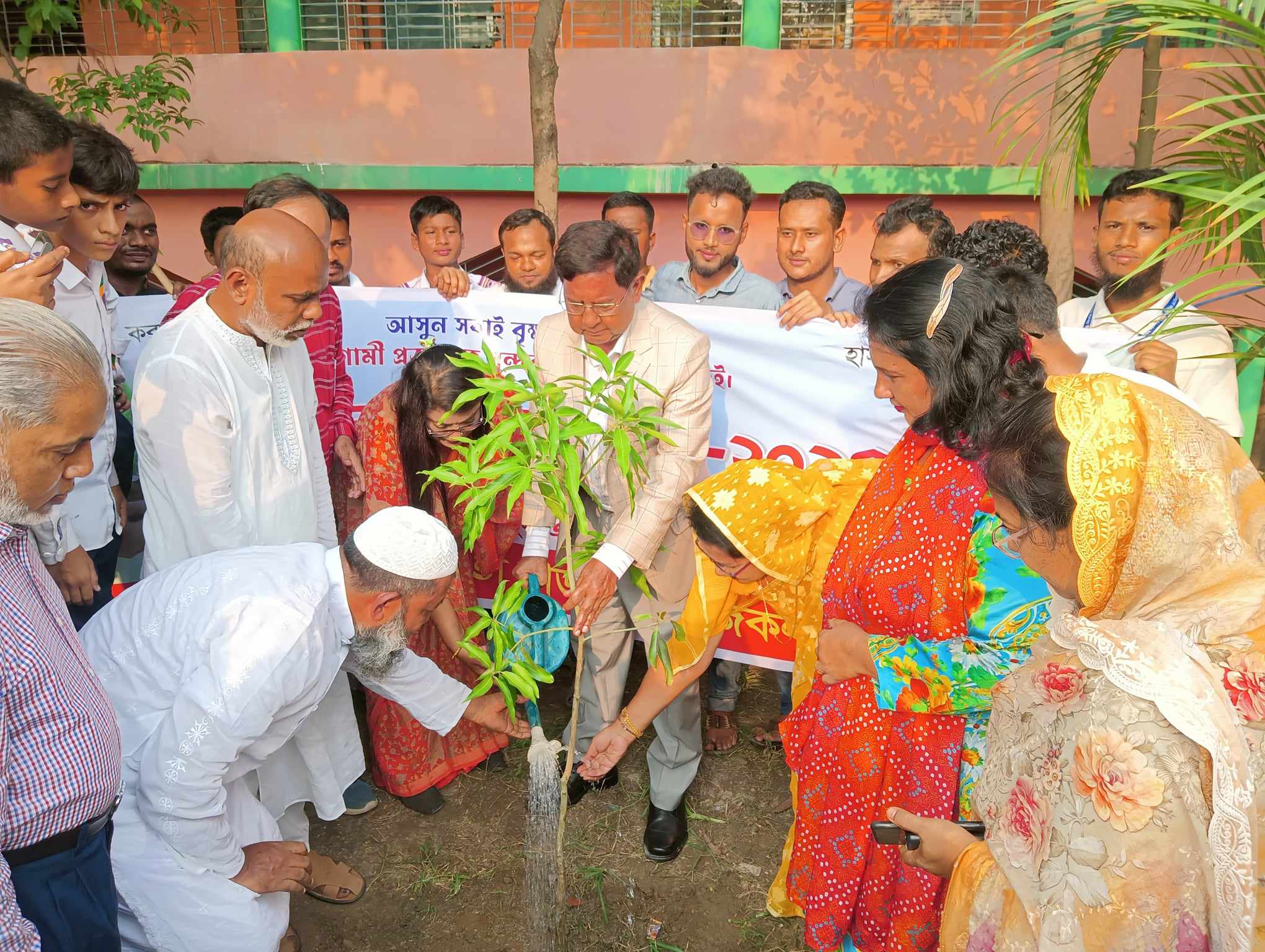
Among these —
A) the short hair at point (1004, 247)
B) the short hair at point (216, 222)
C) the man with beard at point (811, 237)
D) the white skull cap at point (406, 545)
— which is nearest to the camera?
the white skull cap at point (406, 545)

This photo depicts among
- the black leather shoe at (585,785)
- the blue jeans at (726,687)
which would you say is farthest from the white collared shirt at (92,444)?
the blue jeans at (726,687)

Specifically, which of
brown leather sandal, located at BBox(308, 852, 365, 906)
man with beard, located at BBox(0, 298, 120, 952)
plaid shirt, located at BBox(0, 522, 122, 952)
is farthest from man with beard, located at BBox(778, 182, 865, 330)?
plaid shirt, located at BBox(0, 522, 122, 952)

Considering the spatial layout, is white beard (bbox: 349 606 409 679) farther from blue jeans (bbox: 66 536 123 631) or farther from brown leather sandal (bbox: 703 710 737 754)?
brown leather sandal (bbox: 703 710 737 754)

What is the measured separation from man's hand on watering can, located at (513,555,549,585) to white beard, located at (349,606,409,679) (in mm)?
717

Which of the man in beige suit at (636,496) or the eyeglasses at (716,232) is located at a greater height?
the eyeglasses at (716,232)

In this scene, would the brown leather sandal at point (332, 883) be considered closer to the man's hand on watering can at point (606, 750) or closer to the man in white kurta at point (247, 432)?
the man in white kurta at point (247, 432)

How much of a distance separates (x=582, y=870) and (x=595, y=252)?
208 cm

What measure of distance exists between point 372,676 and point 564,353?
1.25m

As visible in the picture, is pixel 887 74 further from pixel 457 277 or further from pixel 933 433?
pixel 933 433

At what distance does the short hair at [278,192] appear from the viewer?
11.8 feet

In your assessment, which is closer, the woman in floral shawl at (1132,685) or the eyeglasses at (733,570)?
the woman in floral shawl at (1132,685)

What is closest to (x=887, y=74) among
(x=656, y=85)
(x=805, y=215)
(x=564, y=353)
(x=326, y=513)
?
(x=656, y=85)

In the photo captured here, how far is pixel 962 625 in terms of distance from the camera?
76.3 inches

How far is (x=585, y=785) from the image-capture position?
3539 mm
